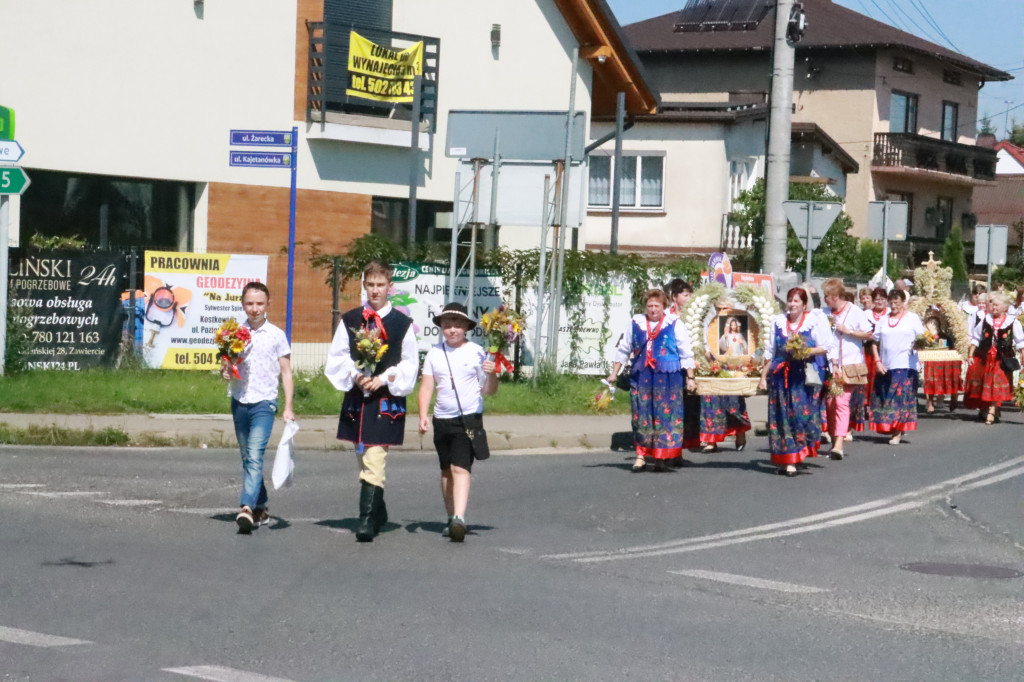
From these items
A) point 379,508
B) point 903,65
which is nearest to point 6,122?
point 379,508

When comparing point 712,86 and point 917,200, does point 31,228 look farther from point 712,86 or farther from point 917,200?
point 917,200

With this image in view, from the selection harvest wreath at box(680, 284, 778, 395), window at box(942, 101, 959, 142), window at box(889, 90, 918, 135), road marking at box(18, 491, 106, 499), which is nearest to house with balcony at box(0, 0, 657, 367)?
harvest wreath at box(680, 284, 778, 395)

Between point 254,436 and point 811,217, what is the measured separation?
13.4m

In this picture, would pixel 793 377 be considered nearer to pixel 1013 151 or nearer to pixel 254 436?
pixel 254 436

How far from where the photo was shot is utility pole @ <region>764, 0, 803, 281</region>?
21984mm

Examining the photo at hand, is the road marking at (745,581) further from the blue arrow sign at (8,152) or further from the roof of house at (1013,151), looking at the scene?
the roof of house at (1013,151)

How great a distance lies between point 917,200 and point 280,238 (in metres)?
35.0

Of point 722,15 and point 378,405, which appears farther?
point 722,15

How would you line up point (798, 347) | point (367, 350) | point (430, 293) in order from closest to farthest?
1. point (367, 350)
2. point (798, 347)
3. point (430, 293)

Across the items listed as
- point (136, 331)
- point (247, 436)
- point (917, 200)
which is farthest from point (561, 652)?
point (917, 200)

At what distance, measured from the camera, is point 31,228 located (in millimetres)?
23188

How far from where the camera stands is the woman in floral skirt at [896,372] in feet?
58.5

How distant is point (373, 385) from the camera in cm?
981

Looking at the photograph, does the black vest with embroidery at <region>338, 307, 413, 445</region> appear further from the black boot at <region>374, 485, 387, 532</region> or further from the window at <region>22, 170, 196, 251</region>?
the window at <region>22, 170, 196, 251</region>
